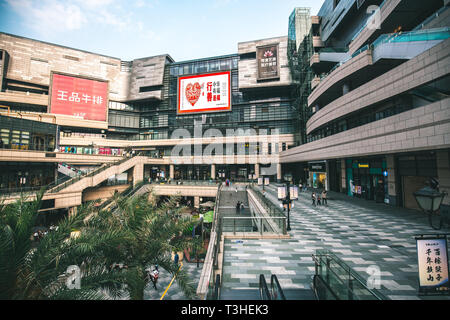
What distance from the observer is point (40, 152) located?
24484mm

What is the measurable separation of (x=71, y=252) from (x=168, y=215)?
341 cm

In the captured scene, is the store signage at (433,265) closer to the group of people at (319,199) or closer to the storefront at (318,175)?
the group of people at (319,199)

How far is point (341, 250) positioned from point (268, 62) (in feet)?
147

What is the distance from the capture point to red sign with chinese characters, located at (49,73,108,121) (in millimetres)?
42375

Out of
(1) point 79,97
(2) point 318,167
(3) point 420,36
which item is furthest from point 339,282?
(1) point 79,97

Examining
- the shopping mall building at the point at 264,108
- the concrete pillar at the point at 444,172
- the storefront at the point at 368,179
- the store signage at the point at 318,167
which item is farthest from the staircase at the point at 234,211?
the storefront at the point at 368,179

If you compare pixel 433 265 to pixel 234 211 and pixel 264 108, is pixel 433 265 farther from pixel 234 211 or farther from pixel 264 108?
pixel 264 108

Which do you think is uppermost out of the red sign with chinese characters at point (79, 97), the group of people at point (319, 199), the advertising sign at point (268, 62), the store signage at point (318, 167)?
the advertising sign at point (268, 62)

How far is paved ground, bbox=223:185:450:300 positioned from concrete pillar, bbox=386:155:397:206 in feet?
10.2

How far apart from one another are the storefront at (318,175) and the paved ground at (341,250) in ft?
53.1

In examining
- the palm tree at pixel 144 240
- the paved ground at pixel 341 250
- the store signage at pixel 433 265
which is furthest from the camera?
the paved ground at pixel 341 250

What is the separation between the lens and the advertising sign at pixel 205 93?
48406mm
